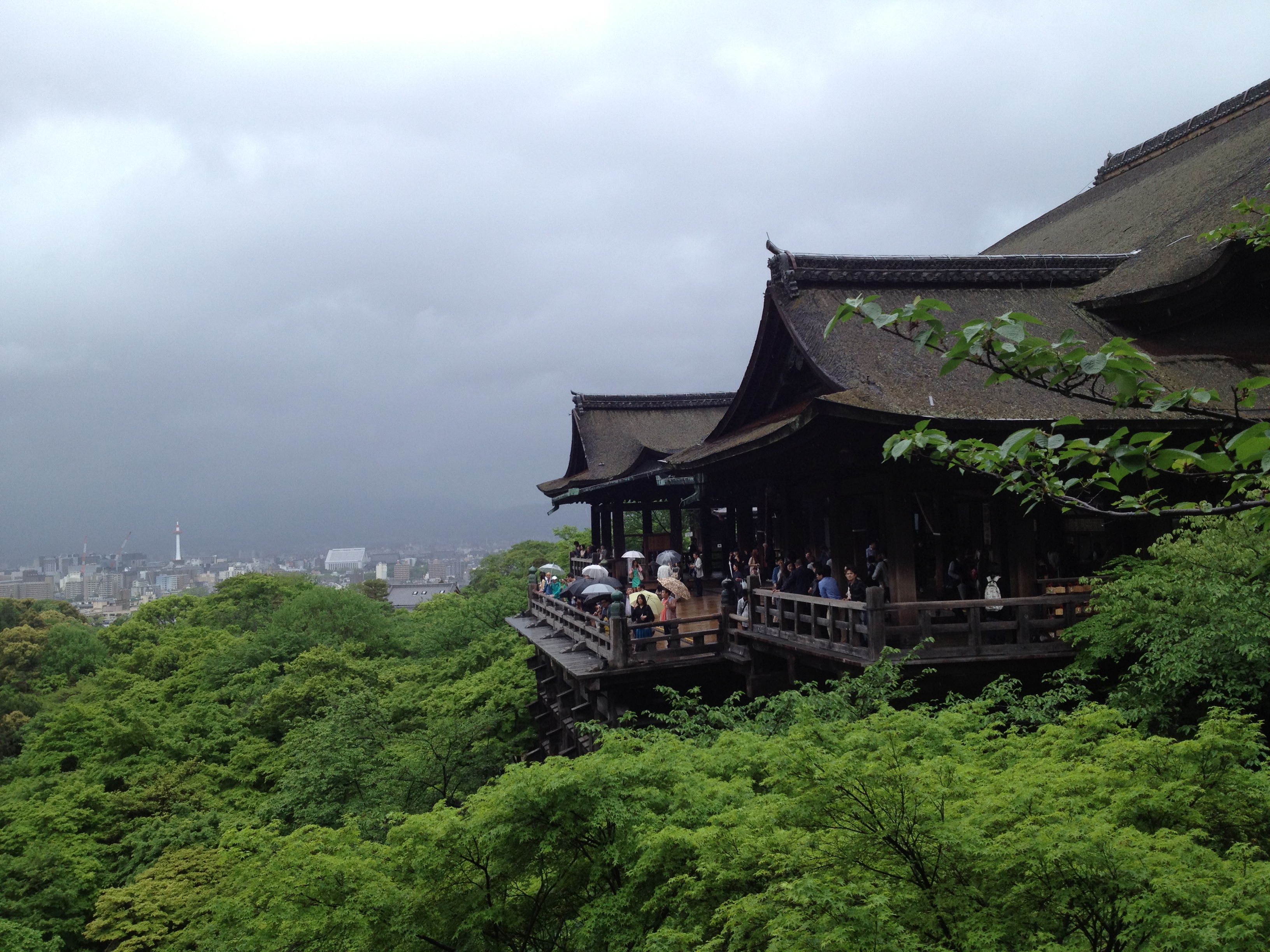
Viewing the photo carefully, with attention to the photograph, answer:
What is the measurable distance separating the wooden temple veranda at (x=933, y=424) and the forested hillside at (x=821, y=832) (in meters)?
0.95

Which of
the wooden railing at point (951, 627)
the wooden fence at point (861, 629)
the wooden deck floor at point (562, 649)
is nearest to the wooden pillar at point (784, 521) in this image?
the wooden fence at point (861, 629)

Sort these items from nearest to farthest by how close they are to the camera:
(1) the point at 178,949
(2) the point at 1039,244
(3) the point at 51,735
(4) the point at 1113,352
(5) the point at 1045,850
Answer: (4) the point at 1113,352, (5) the point at 1045,850, (1) the point at 178,949, (2) the point at 1039,244, (3) the point at 51,735

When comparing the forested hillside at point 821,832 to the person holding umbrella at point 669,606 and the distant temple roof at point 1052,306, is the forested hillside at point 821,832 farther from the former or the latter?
the distant temple roof at point 1052,306

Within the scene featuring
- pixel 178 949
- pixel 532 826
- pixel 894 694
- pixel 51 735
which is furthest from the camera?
pixel 51 735

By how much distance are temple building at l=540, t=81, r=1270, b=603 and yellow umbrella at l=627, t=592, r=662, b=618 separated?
2556 mm

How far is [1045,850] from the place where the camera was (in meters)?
4.49

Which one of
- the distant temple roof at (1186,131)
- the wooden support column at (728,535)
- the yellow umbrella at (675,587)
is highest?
the distant temple roof at (1186,131)

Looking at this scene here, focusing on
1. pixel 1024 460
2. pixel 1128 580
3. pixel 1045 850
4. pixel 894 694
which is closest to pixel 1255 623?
pixel 1128 580

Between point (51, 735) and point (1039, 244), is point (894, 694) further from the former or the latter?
point (51, 735)

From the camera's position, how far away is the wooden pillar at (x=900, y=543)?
1143 cm

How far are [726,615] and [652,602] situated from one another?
1649mm

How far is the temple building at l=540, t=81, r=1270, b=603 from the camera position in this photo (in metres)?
11.4

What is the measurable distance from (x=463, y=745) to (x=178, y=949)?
573cm

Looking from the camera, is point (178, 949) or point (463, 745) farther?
point (463, 745)
